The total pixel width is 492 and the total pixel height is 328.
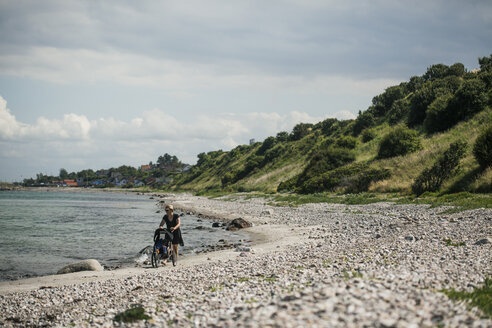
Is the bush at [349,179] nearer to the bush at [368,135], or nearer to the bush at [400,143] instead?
the bush at [400,143]


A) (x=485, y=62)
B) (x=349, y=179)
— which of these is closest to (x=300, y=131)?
(x=485, y=62)

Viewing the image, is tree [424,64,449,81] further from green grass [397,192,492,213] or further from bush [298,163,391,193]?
green grass [397,192,492,213]

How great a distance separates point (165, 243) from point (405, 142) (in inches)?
1563

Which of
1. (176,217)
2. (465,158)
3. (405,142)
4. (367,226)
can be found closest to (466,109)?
(405,142)

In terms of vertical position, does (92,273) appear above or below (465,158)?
below

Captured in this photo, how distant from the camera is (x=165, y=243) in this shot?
1527 cm

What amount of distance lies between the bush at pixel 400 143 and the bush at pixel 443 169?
14.1m

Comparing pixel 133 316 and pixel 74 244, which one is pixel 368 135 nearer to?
pixel 74 244

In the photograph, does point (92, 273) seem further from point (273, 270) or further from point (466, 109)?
point (466, 109)

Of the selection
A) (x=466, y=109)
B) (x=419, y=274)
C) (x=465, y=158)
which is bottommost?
(x=419, y=274)

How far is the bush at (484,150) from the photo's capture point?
28.3 meters

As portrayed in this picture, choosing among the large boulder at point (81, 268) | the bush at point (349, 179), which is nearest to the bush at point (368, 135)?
the bush at point (349, 179)

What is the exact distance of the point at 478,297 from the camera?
662 centimetres

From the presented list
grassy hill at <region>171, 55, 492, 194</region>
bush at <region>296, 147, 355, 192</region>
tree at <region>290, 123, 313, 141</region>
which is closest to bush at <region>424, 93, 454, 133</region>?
grassy hill at <region>171, 55, 492, 194</region>
